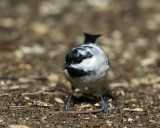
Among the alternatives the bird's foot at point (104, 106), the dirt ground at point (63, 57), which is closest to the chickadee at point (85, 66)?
the bird's foot at point (104, 106)

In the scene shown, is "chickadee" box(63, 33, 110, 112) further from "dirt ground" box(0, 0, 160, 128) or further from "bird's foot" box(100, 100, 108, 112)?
"dirt ground" box(0, 0, 160, 128)

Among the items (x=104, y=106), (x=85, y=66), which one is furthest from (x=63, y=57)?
(x=85, y=66)

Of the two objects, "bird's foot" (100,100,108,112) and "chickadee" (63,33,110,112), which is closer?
"chickadee" (63,33,110,112)

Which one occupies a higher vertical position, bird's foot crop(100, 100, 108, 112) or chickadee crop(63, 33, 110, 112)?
chickadee crop(63, 33, 110, 112)

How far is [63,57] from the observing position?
5781mm

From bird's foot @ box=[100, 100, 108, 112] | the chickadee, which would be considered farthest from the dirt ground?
the chickadee

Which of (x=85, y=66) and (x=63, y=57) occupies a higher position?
(x=63, y=57)

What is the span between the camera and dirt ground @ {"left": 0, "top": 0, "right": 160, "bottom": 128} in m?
3.50

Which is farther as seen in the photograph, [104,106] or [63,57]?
[63,57]

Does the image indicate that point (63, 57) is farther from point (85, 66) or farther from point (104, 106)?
point (85, 66)

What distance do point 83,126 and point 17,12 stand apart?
4.89 metres

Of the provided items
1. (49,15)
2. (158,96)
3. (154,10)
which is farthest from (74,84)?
(154,10)

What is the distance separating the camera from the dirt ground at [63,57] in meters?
3.50

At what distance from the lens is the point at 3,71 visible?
4992 mm
